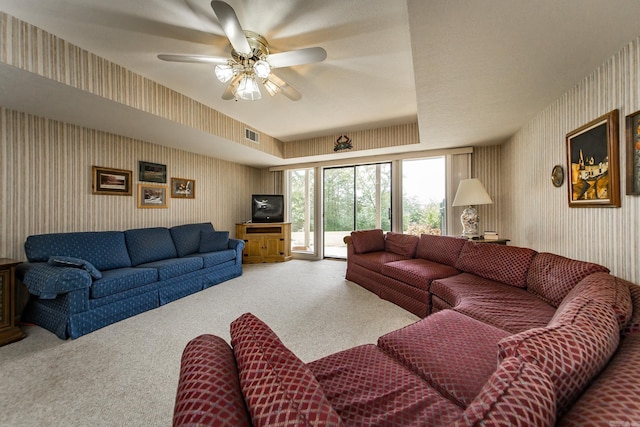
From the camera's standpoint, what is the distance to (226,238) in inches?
168

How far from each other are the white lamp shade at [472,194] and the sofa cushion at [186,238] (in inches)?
165

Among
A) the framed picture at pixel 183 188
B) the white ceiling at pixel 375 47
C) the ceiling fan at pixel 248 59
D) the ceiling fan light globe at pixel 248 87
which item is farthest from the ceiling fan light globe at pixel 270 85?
the framed picture at pixel 183 188

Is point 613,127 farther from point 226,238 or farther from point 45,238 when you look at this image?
point 45,238

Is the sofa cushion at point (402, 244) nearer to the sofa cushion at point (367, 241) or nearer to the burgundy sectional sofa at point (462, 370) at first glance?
the sofa cushion at point (367, 241)

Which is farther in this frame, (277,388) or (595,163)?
(595,163)

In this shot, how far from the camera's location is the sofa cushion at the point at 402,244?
3592 mm

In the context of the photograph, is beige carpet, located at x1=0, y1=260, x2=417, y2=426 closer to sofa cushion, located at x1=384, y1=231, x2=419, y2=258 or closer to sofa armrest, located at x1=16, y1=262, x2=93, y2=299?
sofa armrest, located at x1=16, y1=262, x2=93, y2=299

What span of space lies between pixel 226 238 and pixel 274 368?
3.96 metres

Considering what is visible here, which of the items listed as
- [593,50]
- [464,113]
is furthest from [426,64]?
[464,113]

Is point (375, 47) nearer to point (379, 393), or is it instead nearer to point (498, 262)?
point (498, 262)

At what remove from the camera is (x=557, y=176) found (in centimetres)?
241

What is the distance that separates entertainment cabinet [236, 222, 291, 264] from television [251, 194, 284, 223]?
8.5 inches

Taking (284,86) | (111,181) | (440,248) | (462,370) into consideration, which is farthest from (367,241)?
(111,181)

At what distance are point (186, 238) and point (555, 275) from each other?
14.9ft
